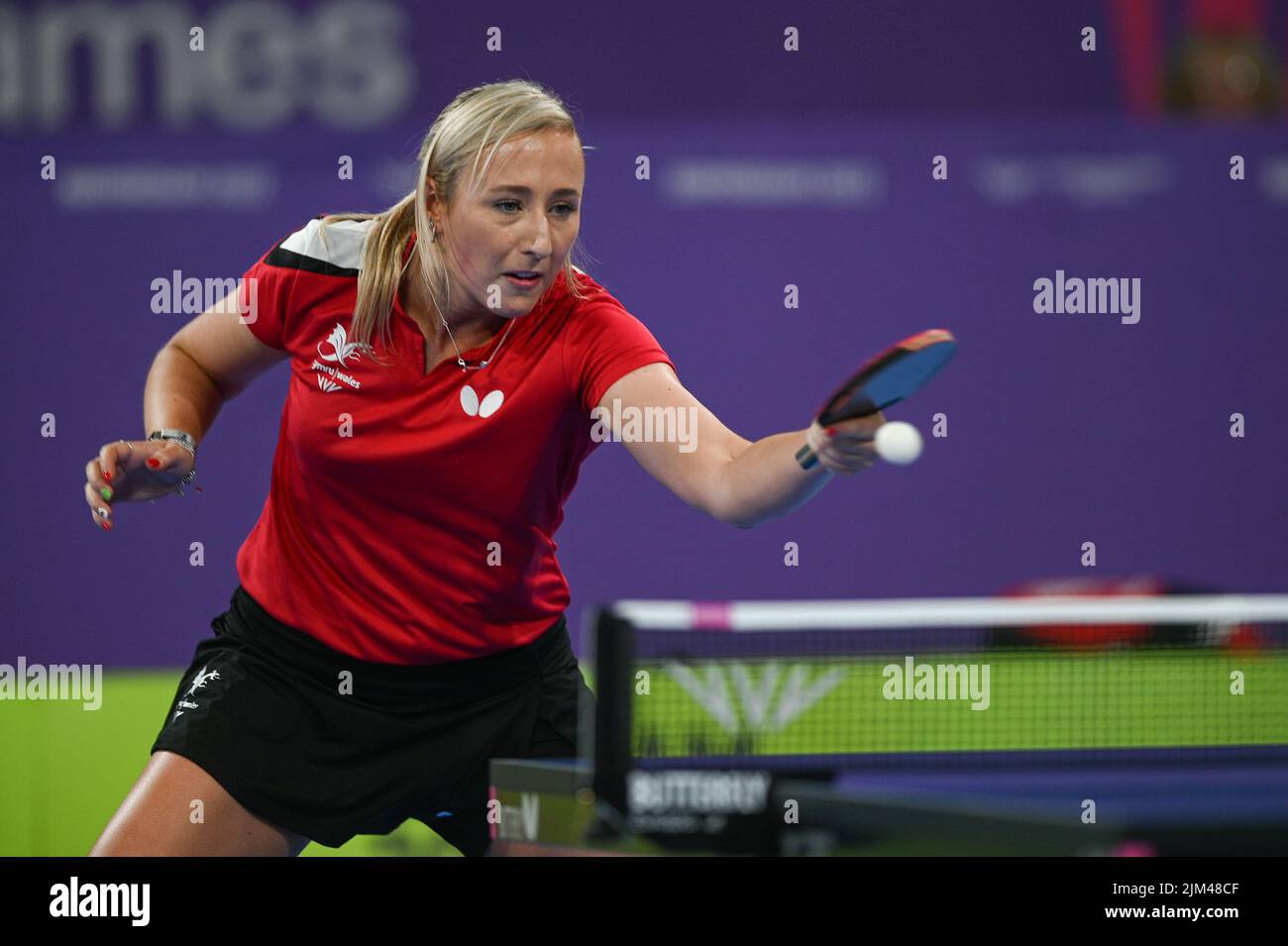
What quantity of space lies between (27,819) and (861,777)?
129 inches

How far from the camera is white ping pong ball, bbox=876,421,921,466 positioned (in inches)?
80.8

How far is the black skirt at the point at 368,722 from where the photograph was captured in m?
2.96

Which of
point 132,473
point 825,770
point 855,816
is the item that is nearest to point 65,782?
point 132,473

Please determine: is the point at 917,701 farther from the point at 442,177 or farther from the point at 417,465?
the point at 442,177

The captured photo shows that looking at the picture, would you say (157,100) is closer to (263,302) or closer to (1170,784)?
(263,302)

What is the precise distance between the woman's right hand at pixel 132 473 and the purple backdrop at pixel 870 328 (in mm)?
2548

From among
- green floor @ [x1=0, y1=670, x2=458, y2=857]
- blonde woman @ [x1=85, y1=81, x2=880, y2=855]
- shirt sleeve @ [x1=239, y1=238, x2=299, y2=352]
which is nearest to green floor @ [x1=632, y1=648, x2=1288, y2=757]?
blonde woman @ [x1=85, y1=81, x2=880, y2=855]

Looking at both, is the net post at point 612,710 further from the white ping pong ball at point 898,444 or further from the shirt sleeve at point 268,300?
the shirt sleeve at point 268,300

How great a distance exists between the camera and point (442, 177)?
293 centimetres

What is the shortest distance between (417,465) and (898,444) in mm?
1108

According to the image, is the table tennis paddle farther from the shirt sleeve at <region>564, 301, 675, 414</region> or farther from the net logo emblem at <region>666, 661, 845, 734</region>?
the shirt sleeve at <region>564, 301, 675, 414</region>

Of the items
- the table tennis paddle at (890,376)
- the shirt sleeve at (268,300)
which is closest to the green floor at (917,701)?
the table tennis paddle at (890,376)
